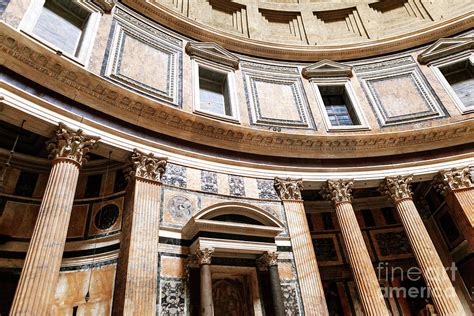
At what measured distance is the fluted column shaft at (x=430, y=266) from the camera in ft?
25.3

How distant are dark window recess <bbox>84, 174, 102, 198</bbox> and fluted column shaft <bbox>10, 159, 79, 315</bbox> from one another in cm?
243

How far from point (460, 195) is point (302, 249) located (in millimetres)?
5221

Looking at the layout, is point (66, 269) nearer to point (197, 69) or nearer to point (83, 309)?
point (83, 309)

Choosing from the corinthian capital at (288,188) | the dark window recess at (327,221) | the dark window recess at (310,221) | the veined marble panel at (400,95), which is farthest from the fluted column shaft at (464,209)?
the corinthian capital at (288,188)

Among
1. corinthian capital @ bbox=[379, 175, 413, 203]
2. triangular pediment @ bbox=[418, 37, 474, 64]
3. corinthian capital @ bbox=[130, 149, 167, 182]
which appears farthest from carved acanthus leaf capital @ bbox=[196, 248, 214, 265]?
triangular pediment @ bbox=[418, 37, 474, 64]

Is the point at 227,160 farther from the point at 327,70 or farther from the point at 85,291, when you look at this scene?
the point at 327,70

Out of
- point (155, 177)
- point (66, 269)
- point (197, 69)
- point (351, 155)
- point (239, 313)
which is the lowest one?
point (239, 313)

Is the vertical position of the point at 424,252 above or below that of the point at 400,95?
below

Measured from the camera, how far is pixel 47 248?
5.25 metres

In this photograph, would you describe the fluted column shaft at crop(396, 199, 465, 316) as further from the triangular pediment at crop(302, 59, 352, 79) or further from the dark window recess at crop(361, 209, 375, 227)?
the triangular pediment at crop(302, 59, 352, 79)

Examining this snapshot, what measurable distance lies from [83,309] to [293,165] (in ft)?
21.6

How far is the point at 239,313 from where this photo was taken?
23.1ft

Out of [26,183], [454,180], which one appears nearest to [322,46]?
[454,180]

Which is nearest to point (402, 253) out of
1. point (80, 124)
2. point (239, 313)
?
point (239, 313)
